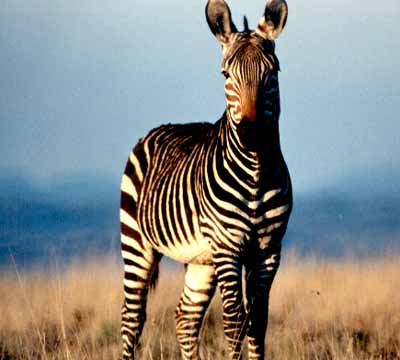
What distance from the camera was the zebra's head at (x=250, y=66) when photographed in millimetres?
7098

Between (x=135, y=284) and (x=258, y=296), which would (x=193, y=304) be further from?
(x=258, y=296)

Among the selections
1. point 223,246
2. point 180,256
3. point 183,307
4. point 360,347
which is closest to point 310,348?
point 360,347

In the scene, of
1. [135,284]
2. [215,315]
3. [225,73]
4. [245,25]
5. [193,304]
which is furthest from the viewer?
[215,315]

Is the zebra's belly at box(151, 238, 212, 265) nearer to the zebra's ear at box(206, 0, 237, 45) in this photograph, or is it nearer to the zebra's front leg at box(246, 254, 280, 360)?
the zebra's front leg at box(246, 254, 280, 360)

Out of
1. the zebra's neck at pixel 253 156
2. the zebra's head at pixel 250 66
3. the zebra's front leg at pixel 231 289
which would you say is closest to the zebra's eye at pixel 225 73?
the zebra's head at pixel 250 66

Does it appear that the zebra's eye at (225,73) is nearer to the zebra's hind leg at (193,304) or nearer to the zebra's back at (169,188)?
the zebra's back at (169,188)

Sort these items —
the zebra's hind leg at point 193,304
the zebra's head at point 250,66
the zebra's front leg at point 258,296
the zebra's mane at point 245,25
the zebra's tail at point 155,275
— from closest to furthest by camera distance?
1. the zebra's head at point 250,66
2. the zebra's front leg at point 258,296
3. the zebra's mane at point 245,25
4. the zebra's hind leg at point 193,304
5. the zebra's tail at point 155,275

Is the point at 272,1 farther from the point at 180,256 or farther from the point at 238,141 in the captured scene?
the point at 180,256

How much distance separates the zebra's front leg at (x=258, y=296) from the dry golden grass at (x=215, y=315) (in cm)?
131

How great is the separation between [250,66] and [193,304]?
10.2 ft

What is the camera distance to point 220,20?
771 cm

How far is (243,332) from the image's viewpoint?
303 inches

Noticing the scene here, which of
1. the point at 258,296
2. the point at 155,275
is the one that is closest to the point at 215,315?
the point at 155,275

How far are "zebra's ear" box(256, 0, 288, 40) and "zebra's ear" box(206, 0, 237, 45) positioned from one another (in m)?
0.26
